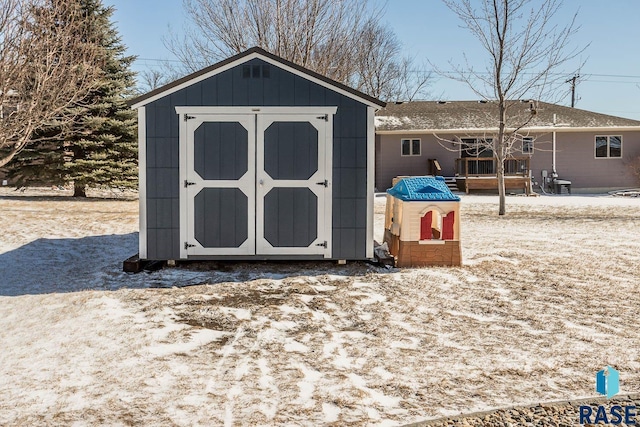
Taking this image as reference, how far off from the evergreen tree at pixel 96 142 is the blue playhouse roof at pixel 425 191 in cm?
1227

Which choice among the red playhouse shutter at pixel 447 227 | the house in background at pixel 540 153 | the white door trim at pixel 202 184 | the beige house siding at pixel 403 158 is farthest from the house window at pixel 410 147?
the white door trim at pixel 202 184

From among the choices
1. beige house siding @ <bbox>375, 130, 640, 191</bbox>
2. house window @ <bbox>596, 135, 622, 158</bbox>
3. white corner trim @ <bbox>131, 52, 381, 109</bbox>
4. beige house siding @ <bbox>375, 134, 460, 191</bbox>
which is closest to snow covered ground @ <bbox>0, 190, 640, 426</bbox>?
white corner trim @ <bbox>131, 52, 381, 109</bbox>

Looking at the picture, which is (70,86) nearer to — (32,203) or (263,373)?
(32,203)

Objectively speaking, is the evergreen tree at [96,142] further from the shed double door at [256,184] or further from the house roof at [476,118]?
the shed double door at [256,184]

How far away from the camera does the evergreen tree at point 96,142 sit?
653 inches

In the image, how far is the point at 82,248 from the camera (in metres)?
8.66

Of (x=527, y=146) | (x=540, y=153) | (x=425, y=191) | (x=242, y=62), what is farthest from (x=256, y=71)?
(x=540, y=153)

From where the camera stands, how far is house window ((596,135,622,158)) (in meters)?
22.0

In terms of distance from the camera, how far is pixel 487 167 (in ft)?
71.5

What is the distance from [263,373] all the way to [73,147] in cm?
1575

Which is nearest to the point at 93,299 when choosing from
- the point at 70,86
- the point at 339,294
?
the point at 339,294

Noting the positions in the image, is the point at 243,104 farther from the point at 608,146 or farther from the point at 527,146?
the point at 608,146

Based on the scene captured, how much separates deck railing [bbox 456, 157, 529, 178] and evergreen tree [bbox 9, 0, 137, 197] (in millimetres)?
12507

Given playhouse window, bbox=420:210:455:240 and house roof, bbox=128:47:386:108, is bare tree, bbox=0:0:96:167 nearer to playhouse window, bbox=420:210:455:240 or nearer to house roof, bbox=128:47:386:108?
house roof, bbox=128:47:386:108
